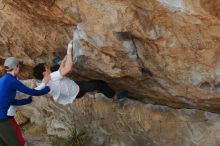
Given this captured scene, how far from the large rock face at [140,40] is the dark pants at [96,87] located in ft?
0.59

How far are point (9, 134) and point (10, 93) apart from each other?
0.63m

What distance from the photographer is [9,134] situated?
7027 millimetres

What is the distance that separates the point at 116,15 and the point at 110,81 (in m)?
1.73

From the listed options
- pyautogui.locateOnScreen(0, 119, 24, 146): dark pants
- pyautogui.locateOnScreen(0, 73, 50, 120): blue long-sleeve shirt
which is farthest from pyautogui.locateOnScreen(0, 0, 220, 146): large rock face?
pyautogui.locateOnScreen(0, 119, 24, 146): dark pants

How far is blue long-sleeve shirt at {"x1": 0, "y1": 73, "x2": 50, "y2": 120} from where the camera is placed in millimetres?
6637

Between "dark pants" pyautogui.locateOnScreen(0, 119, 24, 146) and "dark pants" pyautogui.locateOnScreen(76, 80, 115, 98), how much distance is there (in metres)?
1.16

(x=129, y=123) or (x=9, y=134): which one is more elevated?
(x=9, y=134)

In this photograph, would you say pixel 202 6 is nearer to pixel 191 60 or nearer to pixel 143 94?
pixel 191 60

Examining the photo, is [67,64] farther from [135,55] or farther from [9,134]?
[9,134]

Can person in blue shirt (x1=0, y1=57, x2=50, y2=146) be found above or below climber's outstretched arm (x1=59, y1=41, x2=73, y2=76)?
below

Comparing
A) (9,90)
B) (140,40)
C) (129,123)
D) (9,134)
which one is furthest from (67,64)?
(129,123)

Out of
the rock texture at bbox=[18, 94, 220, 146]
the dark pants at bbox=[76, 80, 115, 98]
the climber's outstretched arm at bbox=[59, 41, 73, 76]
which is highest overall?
the climber's outstretched arm at bbox=[59, 41, 73, 76]

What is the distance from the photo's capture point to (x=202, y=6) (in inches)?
218

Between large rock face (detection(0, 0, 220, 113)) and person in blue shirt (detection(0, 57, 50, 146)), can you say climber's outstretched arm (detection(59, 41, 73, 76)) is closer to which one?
large rock face (detection(0, 0, 220, 113))
